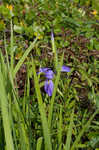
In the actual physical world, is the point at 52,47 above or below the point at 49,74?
above

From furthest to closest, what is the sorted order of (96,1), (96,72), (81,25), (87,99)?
(96,1) < (81,25) < (96,72) < (87,99)

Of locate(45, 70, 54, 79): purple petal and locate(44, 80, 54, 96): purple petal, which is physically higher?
locate(45, 70, 54, 79): purple petal

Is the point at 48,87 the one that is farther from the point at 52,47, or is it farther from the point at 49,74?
the point at 52,47

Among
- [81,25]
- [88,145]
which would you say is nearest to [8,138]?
[88,145]

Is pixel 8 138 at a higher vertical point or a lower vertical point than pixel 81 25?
lower

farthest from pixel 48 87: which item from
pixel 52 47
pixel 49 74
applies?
pixel 52 47

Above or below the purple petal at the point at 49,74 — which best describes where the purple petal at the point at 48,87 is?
below

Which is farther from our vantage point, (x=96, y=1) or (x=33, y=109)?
(x=96, y=1)

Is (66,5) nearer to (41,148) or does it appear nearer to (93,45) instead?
(93,45)

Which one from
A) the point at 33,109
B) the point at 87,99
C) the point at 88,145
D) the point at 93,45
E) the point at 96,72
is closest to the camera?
the point at 88,145

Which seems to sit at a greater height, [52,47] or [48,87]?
[52,47]

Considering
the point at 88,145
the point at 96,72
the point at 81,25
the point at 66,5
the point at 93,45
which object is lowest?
the point at 88,145
